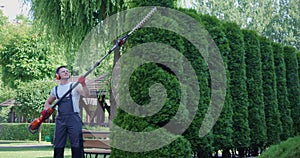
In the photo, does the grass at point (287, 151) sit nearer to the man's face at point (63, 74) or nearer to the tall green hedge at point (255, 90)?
the man's face at point (63, 74)

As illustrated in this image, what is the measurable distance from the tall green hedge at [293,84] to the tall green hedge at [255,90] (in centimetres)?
213

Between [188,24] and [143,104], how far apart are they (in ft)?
6.25

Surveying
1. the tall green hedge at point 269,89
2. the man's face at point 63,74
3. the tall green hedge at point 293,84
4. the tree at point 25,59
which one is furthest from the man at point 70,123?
the tree at point 25,59

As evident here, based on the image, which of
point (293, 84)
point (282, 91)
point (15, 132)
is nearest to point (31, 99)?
point (15, 132)

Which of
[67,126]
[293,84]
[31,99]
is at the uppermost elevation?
[293,84]

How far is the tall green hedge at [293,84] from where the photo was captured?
12.5 m

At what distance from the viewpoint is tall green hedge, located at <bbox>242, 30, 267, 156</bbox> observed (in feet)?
33.9

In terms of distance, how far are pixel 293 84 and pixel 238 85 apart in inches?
136

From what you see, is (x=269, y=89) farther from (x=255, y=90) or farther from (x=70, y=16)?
(x=70, y=16)

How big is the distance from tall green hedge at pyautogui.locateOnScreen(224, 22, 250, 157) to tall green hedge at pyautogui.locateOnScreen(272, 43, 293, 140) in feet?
7.66

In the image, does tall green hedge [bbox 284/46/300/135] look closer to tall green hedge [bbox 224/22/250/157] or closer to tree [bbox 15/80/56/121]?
tall green hedge [bbox 224/22/250/157]

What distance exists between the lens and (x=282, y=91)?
11.9 m

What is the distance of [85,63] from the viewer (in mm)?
14258

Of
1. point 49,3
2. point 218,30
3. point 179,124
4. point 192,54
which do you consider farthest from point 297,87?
point 49,3
